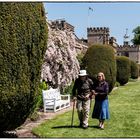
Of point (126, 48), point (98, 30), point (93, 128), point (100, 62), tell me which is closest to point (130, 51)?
point (126, 48)

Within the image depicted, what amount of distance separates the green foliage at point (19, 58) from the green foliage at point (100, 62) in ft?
38.7

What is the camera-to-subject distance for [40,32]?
373 inches

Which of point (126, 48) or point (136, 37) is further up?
point (136, 37)

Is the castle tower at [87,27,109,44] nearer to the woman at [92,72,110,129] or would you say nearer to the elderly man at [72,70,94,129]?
the woman at [92,72,110,129]

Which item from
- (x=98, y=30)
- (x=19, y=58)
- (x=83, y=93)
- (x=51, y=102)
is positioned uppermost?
(x=98, y=30)

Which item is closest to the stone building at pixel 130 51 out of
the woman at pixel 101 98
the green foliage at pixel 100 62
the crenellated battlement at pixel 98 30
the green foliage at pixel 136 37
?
the crenellated battlement at pixel 98 30

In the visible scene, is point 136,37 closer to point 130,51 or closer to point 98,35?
point 130,51

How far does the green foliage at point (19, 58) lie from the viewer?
28.0 ft

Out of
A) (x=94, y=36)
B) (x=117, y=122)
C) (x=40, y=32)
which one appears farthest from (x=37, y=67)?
(x=94, y=36)

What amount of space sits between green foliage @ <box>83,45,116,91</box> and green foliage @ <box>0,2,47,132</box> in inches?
464

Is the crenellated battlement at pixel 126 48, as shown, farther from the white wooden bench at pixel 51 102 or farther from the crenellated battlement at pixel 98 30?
the white wooden bench at pixel 51 102

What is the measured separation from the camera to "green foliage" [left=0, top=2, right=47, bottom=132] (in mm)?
8539

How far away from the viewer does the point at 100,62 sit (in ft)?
70.4

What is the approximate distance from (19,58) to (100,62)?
12915 millimetres
